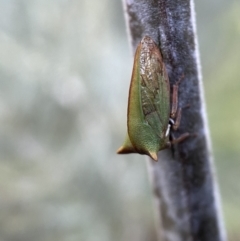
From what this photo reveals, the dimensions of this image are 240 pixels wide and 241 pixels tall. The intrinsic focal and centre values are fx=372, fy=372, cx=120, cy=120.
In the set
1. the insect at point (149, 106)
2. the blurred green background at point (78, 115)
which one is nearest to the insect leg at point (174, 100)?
the insect at point (149, 106)

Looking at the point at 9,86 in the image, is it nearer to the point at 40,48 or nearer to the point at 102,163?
the point at 40,48

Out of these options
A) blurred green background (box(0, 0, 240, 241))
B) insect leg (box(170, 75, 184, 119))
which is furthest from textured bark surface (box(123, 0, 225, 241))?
blurred green background (box(0, 0, 240, 241))

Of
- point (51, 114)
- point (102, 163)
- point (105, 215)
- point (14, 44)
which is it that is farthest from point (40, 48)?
point (105, 215)

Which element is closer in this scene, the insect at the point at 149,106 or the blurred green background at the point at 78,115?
the insect at the point at 149,106

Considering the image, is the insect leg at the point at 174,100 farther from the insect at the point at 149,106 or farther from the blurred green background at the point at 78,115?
the blurred green background at the point at 78,115

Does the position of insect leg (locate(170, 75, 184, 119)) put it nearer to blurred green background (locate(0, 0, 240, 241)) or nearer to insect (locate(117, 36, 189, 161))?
insect (locate(117, 36, 189, 161))

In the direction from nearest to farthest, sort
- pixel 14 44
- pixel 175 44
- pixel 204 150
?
1. pixel 175 44
2. pixel 204 150
3. pixel 14 44
